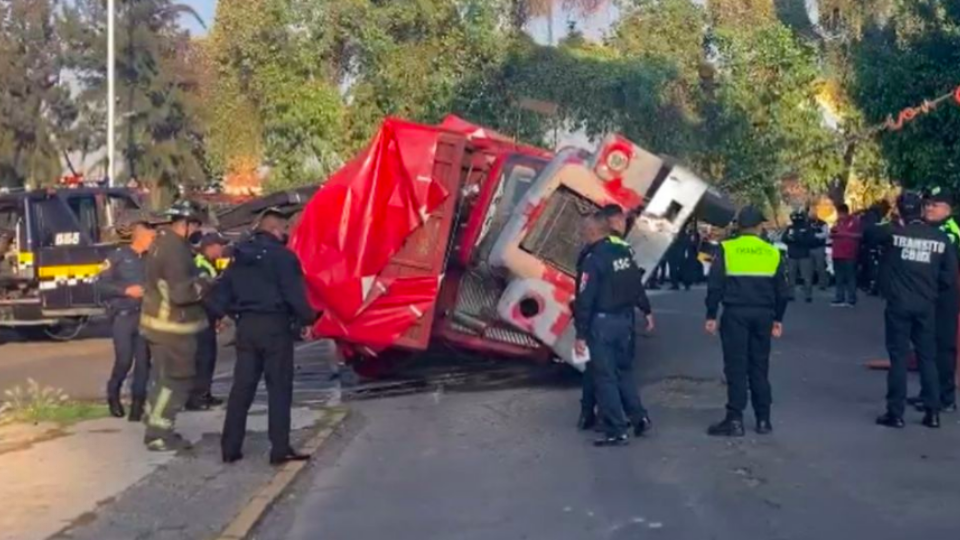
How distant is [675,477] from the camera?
11.0m

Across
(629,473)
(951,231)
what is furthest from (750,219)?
(629,473)

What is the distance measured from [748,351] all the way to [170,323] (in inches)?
170

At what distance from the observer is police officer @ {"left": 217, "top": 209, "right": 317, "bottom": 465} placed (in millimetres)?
11406

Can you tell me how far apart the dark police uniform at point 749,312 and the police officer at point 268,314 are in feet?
10.6

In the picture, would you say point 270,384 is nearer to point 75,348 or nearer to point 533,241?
point 533,241

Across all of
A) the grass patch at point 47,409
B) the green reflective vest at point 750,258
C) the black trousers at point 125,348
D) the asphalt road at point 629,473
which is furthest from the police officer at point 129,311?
the green reflective vest at point 750,258

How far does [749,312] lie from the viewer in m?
12.7

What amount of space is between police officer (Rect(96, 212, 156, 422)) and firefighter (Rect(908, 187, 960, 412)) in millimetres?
6269

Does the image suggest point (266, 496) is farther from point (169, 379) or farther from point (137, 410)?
point (137, 410)

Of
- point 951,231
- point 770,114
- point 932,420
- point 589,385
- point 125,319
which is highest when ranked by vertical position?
point 770,114

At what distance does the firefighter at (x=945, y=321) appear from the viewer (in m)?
13.2

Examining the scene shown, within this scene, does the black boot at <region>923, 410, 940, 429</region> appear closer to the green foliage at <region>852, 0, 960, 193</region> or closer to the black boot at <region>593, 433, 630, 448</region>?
the black boot at <region>593, 433, 630, 448</region>

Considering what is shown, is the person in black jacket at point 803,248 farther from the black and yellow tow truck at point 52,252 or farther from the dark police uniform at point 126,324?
the dark police uniform at point 126,324

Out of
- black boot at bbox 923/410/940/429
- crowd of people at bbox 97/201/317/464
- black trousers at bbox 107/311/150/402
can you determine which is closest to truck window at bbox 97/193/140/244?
black trousers at bbox 107/311/150/402
